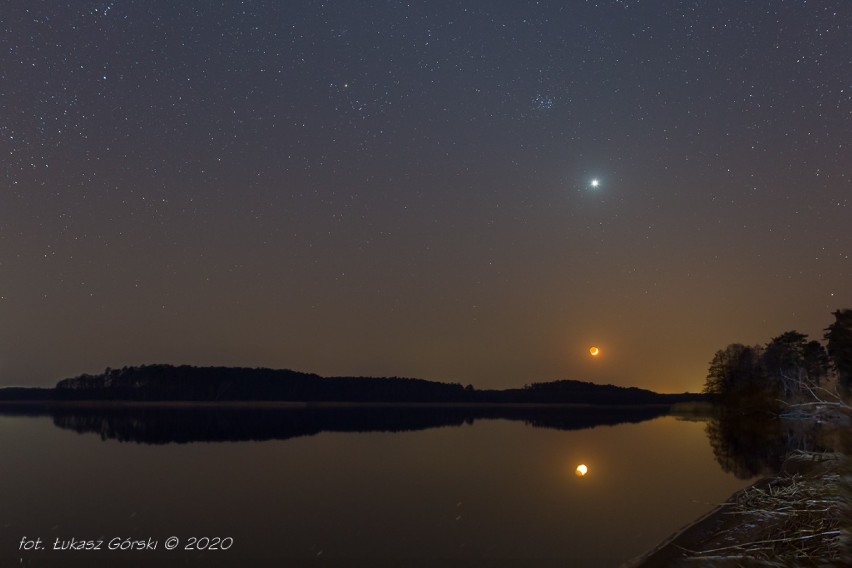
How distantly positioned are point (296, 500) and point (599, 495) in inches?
449

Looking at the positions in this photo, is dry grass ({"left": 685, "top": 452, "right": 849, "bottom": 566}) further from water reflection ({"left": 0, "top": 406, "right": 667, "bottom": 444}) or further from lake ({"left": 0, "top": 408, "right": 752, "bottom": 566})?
water reflection ({"left": 0, "top": 406, "right": 667, "bottom": 444})

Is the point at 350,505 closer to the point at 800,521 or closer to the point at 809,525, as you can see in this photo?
the point at 800,521

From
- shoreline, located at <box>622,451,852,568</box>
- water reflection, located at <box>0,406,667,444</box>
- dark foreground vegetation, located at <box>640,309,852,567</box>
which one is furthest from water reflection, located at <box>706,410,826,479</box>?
water reflection, located at <box>0,406,667,444</box>

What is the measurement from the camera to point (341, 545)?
17844 millimetres

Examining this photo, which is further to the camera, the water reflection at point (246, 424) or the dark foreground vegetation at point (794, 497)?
the water reflection at point (246, 424)

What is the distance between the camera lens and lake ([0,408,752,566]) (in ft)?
55.6

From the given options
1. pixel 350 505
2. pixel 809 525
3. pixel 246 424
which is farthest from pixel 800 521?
pixel 246 424

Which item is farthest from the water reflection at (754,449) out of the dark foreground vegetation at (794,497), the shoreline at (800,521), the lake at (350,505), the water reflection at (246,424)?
the water reflection at (246,424)

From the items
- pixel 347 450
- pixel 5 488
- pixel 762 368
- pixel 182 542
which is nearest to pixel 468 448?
pixel 347 450

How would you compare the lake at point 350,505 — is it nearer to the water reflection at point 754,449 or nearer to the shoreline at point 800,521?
the water reflection at point 754,449

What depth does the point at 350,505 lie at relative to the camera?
2397cm

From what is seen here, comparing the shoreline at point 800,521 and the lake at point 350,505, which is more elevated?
the shoreline at point 800,521

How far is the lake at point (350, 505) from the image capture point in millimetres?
Answer: 16938

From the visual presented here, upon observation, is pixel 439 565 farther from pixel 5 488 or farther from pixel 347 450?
pixel 347 450
